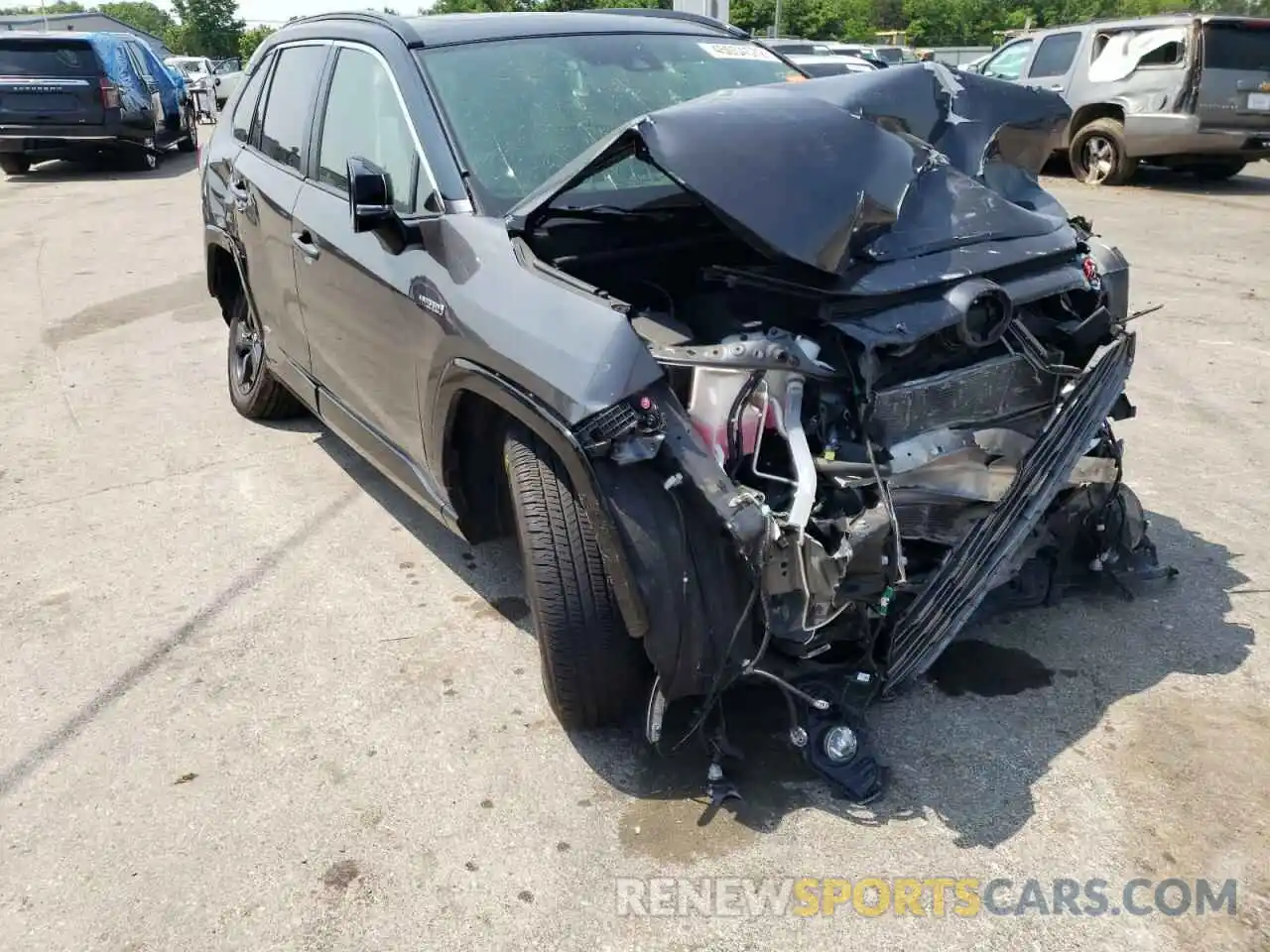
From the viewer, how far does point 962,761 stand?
298 cm

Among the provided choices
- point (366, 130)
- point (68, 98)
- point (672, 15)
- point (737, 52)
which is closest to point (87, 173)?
point (68, 98)

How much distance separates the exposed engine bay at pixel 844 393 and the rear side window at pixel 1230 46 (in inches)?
408

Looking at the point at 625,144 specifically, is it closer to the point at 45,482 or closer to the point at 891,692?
the point at 891,692

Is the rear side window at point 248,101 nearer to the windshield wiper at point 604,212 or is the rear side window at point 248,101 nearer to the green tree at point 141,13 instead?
the windshield wiper at point 604,212

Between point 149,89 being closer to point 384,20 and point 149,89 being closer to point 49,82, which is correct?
point 49,82

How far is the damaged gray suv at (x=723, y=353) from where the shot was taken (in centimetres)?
267

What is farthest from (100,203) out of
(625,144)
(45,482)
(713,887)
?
(713,887)

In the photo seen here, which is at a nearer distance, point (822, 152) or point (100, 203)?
point (822, 152)

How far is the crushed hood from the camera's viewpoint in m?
2.94

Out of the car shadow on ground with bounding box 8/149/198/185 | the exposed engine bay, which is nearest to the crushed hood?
the exposed engine bay

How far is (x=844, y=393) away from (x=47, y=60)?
15502 mm

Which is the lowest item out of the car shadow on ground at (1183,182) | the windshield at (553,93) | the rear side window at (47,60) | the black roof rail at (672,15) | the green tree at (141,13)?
the green tree at (141,13)

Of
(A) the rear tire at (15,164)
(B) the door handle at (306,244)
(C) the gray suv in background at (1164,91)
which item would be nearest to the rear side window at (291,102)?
(B) the door handle at (306,244)

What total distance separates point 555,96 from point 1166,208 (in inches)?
395
